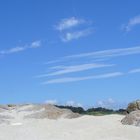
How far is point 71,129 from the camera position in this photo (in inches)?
752

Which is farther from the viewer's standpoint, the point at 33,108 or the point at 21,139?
the point at 33,108

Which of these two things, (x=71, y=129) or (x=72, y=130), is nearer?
(x=72, y=130)

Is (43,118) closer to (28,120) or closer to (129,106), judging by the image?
(28,120)

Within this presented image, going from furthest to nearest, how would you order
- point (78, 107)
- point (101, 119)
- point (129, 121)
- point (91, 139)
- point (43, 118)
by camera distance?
point (78, 107) → point (43, 118) → point (101, 119) → point (129, 121) → point (91, 139)

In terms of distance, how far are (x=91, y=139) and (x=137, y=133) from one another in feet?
6.29

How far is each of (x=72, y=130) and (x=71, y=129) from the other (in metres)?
0.30

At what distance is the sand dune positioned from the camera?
17.5 m

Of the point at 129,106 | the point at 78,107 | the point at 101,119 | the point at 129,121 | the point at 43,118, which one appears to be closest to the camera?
the point at 129,121

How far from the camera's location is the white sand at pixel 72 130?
57.5 ft

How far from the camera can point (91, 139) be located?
17.1m

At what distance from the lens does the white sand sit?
17516mm

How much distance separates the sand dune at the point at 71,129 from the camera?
17.5m

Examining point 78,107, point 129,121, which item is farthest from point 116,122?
point 78,107

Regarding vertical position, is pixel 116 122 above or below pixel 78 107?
below
